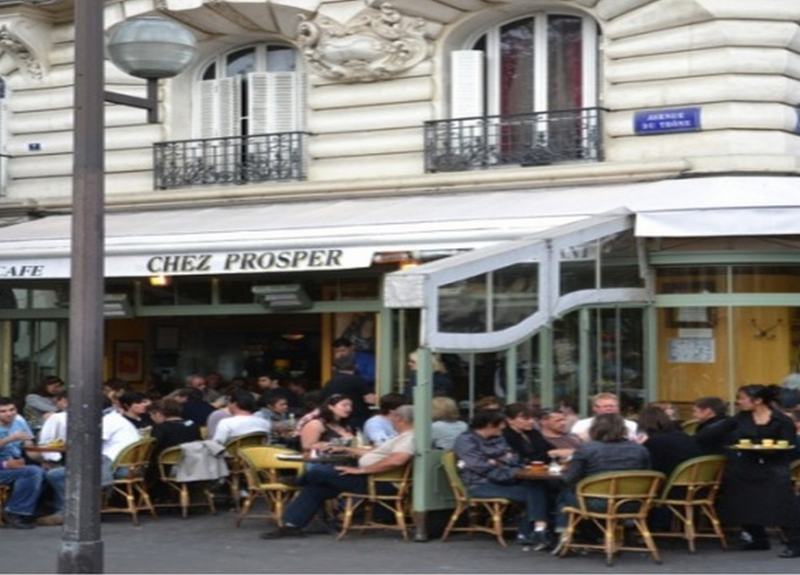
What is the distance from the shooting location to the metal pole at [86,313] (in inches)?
421

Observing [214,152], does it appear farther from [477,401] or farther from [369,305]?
[477,401]

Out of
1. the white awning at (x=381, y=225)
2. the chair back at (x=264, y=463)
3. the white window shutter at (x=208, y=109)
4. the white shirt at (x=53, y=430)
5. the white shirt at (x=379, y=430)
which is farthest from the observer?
the white window shutter at (x=208, y=109)

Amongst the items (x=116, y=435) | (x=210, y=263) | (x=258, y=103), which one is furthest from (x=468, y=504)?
(x=258, y=103)

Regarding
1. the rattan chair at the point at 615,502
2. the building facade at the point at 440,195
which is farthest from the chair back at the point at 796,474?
the building facade at the point at 440,195

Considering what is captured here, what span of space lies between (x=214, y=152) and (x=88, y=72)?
29.8 feet

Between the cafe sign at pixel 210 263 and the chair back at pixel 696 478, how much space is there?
488 cm

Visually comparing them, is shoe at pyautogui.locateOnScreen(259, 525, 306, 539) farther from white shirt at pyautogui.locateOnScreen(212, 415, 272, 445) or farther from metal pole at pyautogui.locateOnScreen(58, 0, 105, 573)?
metal pole at pyautogui.locateOnScreen(58, 0, 105, 573)

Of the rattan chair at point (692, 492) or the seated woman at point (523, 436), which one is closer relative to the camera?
the rattan chair at point (692, 492)

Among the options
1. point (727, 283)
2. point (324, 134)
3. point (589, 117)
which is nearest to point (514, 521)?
point (727, 283)

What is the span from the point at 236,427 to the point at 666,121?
5.54 meters

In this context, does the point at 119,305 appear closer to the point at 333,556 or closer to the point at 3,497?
the point at 3,497

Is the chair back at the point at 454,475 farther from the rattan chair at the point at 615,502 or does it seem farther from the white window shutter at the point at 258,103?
the white window shutter at the point at 258,103

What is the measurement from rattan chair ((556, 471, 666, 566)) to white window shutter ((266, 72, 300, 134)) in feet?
28.6

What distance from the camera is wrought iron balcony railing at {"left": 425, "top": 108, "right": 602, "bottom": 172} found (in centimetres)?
1750
